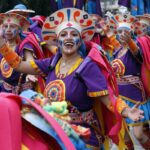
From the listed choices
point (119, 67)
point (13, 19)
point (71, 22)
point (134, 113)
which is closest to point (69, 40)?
point (71, 22)

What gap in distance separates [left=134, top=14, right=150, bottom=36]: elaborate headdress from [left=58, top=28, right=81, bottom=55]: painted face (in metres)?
2.83

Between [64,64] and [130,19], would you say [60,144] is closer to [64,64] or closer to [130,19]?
[64,64]

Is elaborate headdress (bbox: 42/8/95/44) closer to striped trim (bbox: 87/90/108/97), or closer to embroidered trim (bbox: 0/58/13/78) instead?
striped trim (bbox: 87/90/108/97)

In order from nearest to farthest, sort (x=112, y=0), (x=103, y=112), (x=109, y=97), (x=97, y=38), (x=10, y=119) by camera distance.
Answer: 1. (x=10, y=119)
2. (x=109, y=97)
3. (x=103, y=112)
4. (x=97, y=38)
5. (x=112, y=0)

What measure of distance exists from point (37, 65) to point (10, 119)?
217 cm

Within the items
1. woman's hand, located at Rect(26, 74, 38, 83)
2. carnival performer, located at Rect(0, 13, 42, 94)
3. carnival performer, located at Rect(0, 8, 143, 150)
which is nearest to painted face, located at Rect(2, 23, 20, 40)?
carnival performer, located at Rect(0, 13, 42, 94)

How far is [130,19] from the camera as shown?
21.1 ft

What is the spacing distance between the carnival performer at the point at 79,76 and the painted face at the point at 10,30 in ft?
4.21

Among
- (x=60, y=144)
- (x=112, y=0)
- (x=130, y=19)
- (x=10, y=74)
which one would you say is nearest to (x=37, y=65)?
(x=10, y=74)

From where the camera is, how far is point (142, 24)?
263 inches

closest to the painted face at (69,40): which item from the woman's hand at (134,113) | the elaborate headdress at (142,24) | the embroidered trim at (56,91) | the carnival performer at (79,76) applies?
the carnival performer at (79,76)

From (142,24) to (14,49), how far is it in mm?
2022

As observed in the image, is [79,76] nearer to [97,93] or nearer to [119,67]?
[97,93]

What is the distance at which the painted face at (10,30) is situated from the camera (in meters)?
5.46
